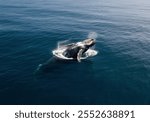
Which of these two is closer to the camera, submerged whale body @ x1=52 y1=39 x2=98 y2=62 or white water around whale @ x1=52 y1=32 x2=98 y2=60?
submerged whale body @ x1=52 y1=39 x2=98 y2=62

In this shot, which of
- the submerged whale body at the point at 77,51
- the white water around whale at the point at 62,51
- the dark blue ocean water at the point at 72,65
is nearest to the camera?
the dark blue ocean water at the point at 72,65

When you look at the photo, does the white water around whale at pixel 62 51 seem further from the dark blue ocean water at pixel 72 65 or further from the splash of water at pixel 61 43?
the dark blue ocean water at pixel 72 65

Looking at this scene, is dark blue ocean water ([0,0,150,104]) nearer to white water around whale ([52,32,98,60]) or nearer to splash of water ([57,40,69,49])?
white water around whale ([52,32,98,60])

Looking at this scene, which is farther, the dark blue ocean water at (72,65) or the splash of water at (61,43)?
the splash of water at (61,43)

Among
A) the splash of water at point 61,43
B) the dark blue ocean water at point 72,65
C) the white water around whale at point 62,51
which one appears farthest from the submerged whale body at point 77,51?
the splash of water at point 61,43

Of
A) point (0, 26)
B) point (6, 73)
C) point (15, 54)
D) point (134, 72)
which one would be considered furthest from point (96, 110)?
point (0, 26)

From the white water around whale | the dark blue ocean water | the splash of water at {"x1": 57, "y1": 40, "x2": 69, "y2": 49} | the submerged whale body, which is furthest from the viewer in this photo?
the splash of water at {"x1": 57, "y1": 40, "x2": 69, "y2": 49}

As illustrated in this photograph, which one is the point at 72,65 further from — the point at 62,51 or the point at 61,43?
the point at 61,43

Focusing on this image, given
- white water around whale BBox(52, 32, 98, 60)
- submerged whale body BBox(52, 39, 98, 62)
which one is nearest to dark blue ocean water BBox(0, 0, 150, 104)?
white water around whale BBox(52, 32, 98, 60)
